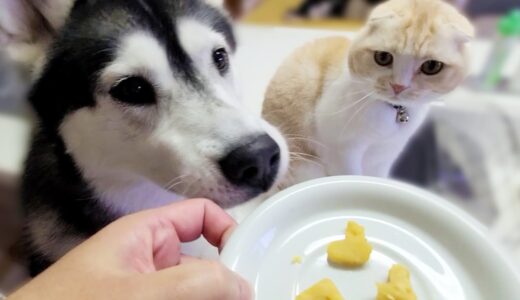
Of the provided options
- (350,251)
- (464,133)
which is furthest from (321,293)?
(464,133)

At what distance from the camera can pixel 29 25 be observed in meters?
0.66

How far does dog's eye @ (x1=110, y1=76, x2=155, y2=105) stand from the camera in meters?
0.62

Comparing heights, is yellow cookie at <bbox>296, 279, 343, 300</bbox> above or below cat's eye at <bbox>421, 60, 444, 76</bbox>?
below

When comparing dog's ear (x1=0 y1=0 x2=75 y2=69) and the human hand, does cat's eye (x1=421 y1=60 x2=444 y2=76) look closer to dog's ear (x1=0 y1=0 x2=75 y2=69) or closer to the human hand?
the human hand

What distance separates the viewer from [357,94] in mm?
768

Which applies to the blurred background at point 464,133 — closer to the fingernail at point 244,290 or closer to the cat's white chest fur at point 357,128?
the cat's white chest fur at point 357,128

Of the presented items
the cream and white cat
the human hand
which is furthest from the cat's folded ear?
the human hand

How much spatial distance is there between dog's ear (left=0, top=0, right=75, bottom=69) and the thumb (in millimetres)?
402

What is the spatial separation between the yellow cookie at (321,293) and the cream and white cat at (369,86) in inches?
12.1

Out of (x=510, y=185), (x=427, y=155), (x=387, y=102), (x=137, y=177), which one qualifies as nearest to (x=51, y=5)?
(x=137, y=177)

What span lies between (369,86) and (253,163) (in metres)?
0.26

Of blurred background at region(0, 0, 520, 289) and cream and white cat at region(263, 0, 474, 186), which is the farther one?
blurred background at region(0, 0, 520, 289)

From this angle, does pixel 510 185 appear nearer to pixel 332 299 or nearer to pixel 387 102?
pixel 387 102

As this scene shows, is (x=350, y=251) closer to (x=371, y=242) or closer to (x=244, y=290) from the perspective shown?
(x=371, y=242)
